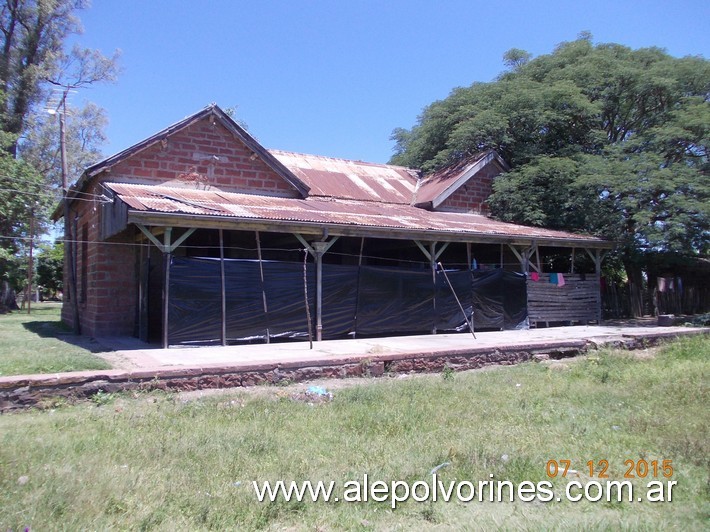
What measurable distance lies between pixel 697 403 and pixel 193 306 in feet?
29.1

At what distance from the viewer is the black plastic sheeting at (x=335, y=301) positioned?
11.5 meters

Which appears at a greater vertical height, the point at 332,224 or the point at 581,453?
the point at 332,224

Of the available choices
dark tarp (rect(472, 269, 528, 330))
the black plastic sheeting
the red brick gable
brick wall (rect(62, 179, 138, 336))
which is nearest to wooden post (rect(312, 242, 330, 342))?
the black plastic sheeting

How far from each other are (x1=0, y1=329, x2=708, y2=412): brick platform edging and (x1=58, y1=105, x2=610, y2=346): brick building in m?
3.21

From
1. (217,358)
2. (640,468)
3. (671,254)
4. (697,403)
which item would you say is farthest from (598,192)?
(640,468)

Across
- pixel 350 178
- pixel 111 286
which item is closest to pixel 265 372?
pixel 111 286

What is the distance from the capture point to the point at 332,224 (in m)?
12.7

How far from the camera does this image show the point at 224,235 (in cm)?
1555

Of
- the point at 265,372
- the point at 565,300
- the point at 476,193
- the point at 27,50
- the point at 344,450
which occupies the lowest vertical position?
the point at 344,450

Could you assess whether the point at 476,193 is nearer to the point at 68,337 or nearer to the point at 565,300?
the point at 565,300

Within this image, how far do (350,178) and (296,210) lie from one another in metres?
7.15

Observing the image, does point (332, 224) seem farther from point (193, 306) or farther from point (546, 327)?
point (546, 327)

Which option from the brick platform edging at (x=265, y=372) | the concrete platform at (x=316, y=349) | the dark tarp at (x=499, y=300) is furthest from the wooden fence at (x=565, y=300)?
the brick platform edging at (x=265, y=372)
